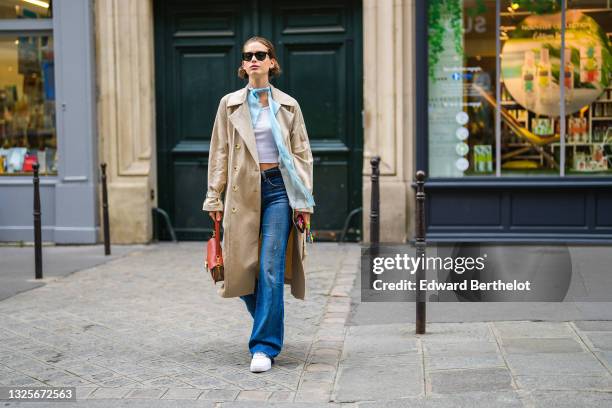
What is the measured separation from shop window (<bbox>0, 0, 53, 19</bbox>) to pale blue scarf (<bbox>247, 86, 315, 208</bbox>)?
22.7 ft

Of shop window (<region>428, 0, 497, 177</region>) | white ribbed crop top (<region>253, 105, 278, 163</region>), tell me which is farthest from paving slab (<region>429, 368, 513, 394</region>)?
shop window (<region>428, 0, 497, 177</region>)

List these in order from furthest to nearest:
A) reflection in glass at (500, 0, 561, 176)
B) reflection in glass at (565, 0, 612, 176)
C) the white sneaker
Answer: reflection in glass at (500, 0, 561, 176), reflection in glass at (565, 0, 612, 176), the white sneaker

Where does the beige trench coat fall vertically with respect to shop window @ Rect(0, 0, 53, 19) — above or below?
below

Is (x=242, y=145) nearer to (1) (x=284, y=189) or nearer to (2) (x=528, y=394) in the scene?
(1) (x=284, y=189)

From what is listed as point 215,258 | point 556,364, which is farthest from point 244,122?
point 556,364

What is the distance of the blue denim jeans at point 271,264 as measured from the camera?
5480 millimetres

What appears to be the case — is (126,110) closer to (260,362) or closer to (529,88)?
(529,88)

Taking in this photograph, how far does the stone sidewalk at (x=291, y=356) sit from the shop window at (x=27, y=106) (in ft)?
13.6

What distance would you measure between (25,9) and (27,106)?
1.31 meters

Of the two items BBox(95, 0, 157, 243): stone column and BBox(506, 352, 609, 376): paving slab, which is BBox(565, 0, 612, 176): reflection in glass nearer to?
BBox(95, 0, 157, 243): stone column

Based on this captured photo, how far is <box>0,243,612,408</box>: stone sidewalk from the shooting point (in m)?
4.96

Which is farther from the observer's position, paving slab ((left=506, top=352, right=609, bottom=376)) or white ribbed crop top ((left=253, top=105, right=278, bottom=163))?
white ribbed crop top ((left=253, top=105, right=278, bottom=163))

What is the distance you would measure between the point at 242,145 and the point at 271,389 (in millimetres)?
1543

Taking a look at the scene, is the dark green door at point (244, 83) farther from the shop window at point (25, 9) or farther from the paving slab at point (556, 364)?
the paving slab at point (556, 364)
